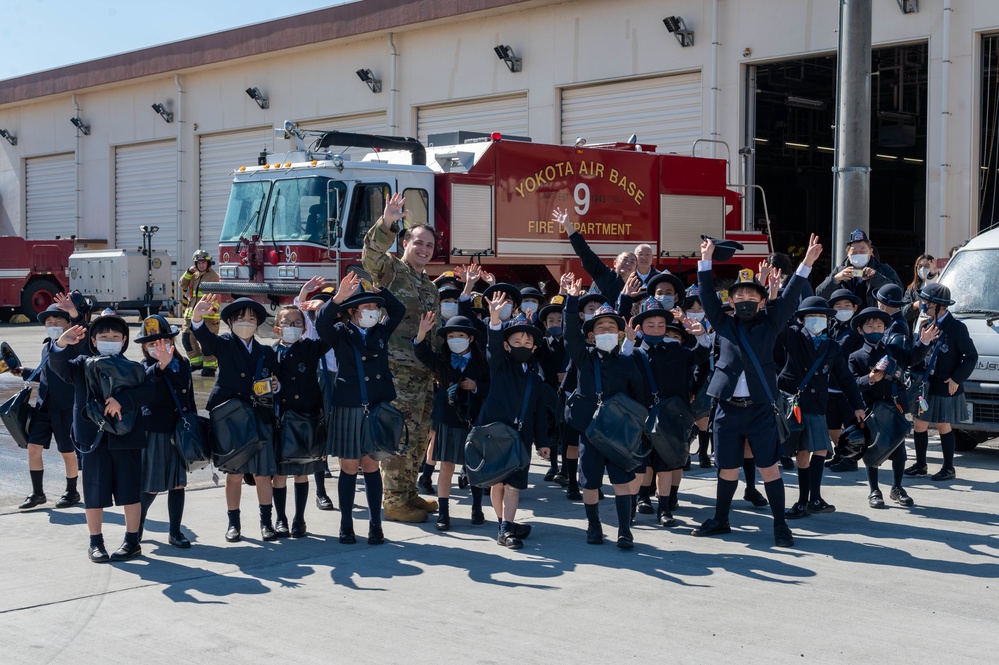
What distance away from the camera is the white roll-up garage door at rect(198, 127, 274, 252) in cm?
3171

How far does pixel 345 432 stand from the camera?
298 inches

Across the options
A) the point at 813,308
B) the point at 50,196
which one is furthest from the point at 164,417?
the point at 50,196

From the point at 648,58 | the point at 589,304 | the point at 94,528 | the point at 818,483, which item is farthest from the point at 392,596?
the point at 648,58

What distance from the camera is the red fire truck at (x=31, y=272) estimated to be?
31.5m

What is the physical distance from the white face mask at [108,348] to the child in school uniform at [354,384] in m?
1.23

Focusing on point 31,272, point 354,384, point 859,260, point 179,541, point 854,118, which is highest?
point 854,118

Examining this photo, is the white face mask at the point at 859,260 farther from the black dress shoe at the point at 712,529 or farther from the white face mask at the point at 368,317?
the white face mask at the point at 368,317

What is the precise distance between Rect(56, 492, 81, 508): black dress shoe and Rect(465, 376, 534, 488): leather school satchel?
3196mm

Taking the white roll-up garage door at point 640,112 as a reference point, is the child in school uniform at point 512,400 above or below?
below

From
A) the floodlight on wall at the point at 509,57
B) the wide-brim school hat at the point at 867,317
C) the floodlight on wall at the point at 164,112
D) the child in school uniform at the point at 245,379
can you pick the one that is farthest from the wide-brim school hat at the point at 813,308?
the floodlight on wall at the point at 164,112

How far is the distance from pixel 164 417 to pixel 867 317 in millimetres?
5260

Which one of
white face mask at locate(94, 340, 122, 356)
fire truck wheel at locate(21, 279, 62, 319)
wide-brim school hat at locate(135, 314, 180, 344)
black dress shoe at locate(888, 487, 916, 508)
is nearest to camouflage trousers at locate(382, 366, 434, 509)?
wide-brim school hat at locate(135, 314, 180, 344)

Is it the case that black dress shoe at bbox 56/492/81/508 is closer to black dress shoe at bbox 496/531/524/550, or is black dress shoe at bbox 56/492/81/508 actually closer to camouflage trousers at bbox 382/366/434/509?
camouflage trousers at bbox 382/366/434/509

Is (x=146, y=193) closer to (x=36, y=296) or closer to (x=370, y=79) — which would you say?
(x=36, y=296)
